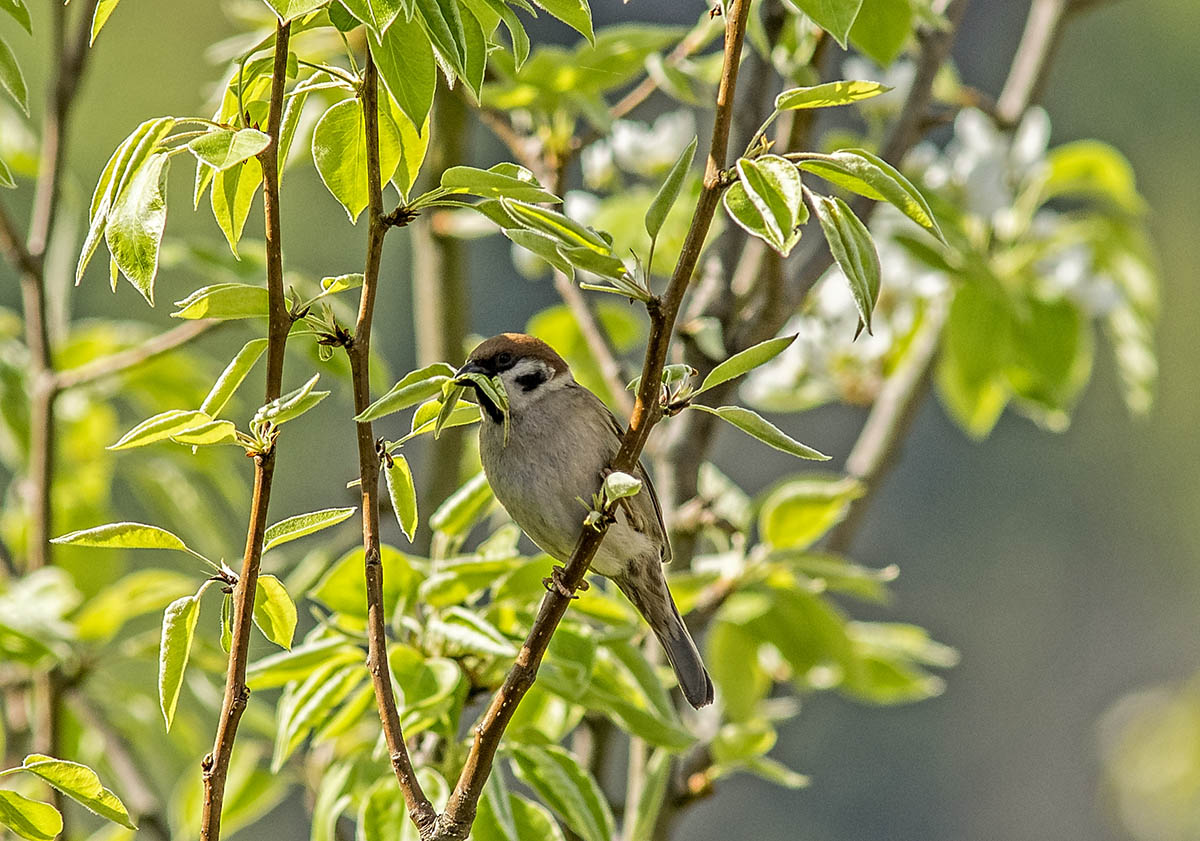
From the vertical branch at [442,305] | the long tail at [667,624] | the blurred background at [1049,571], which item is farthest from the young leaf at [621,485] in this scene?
the blurred background at [1049,571]

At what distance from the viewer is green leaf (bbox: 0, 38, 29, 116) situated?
76cm

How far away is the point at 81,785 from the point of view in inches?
30.8

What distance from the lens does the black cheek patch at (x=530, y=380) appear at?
1.47 m

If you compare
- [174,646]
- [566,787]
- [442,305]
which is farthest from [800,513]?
[174,646]

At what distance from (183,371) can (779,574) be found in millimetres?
843

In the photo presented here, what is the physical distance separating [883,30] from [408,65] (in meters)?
0.53

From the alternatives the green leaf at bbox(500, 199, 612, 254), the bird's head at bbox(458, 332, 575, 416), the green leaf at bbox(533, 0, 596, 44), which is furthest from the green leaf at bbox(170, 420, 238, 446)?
the bird's head at bbox(458, 332, 575, 416)

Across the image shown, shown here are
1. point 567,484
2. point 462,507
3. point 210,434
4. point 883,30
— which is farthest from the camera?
point 567,484

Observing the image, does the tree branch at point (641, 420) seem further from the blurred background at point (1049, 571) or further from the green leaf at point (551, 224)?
the blurred background at point (1049, 571)

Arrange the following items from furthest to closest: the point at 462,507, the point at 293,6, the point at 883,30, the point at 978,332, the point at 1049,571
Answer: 1. the point at 1049,571
2. the point at 978,332
3. the point at 462,507
4. the point at 883,30
5. the point at 293,6

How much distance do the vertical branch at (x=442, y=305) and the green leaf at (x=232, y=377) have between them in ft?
2.79

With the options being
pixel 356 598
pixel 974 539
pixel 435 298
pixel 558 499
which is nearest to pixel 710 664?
pixel 558 499

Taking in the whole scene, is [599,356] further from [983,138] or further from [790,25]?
[983,138]

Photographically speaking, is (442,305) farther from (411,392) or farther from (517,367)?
(411,392)
